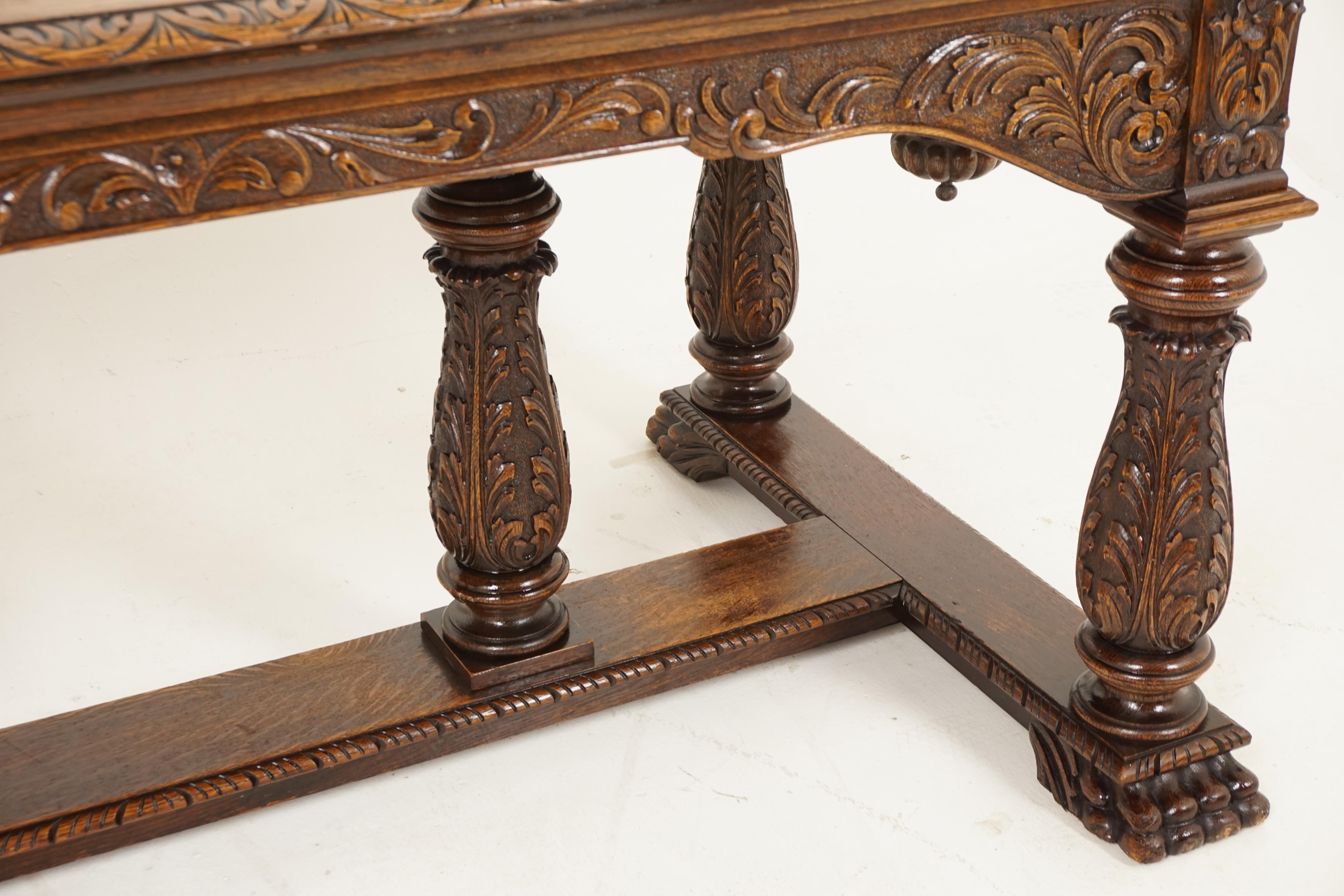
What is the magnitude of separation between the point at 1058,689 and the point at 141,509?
134 cm

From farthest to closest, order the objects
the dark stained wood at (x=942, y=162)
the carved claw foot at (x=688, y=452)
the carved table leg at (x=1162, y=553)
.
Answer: the carved claw foot at (x=688, y=452)
the dark stained wood at (x=942, y=162)
the carved table leg at (x=1162, y=553)

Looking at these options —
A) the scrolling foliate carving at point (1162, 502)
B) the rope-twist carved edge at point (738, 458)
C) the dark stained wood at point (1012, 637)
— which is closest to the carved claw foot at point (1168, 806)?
the dark stained wood at point (1012, 637)

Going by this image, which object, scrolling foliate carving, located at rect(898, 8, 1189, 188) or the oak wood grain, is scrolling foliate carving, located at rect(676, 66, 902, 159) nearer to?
scrolling foliate carving, located at rect(898, 8, 1189, 188)

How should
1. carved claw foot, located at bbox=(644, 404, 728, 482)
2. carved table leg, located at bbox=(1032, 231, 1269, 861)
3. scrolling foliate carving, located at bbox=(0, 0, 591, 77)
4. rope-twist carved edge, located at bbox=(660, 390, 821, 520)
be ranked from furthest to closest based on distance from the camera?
carved claw foot, located at bbox=(644, 404, 728, 482) < rope-twist carved edge, located at bbox=(660, 390, 821, 520) < carved table leg, located at bbox=(1032, 231, 1269, 861) < scrolling foliate carving, located at bbox=(0, 0, 591, 77)

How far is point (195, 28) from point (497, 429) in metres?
0.69

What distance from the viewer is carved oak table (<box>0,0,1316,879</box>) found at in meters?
1.09

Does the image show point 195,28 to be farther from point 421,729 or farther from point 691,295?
point 691,295

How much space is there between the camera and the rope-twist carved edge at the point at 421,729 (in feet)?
5.22

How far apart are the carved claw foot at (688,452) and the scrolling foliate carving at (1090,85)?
40.5 inches

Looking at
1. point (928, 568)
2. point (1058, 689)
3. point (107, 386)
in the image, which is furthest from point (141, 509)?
point (1058, 689)

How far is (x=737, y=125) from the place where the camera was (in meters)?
1.25

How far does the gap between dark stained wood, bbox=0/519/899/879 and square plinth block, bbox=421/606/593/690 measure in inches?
0.5

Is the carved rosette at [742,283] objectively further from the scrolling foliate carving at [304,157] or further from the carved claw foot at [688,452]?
the scrolling foliate carving at [304,157]

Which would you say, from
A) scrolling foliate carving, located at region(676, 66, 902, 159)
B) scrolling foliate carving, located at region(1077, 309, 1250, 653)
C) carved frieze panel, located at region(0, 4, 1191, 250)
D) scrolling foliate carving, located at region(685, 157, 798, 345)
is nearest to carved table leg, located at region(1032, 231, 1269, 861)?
scrolling foliate carving, located at region(1077, 309, 1250, 653)
